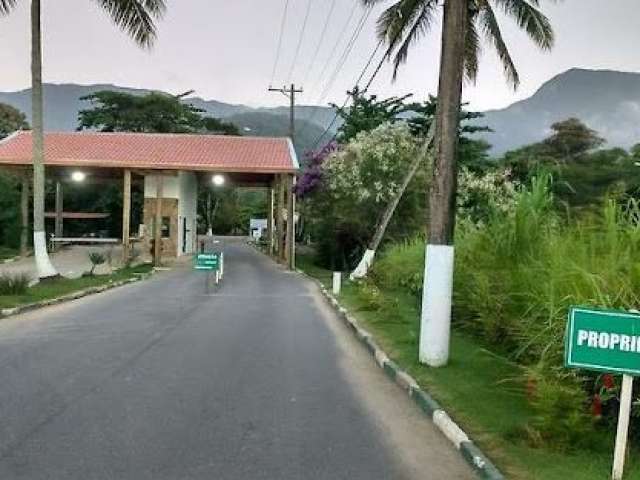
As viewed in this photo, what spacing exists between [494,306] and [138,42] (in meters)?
15.3

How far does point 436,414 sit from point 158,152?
117 feet

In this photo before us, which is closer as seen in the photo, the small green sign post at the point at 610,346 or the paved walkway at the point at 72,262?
the small green sign post at the point at 610,346

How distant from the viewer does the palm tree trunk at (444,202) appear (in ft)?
34.2

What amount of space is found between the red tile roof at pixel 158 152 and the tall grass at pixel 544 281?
24399 mm

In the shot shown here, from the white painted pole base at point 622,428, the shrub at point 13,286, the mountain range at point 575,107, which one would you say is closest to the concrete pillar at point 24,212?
the shrub at point 13,286

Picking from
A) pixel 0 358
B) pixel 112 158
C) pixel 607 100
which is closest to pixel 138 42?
pixel 0 358

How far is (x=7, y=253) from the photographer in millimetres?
44500

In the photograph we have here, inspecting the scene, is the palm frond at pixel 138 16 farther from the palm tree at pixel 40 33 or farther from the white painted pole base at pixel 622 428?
the white painted pole base at pixel 622 428

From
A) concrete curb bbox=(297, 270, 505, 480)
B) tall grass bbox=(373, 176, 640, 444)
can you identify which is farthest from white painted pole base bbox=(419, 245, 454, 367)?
tall grass bbox=(373, 176, 640, 444)

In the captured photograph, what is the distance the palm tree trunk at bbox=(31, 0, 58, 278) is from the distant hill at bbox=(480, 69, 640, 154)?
83974 millimetres

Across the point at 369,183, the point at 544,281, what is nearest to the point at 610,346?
the point at 544,281

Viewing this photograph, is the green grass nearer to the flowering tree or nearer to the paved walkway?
the paved walkway

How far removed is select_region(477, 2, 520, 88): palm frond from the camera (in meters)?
24.2

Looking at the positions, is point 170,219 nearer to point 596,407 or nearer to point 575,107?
point 596,407
